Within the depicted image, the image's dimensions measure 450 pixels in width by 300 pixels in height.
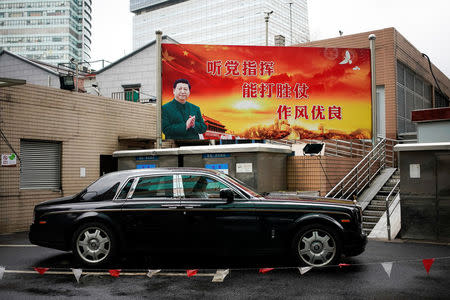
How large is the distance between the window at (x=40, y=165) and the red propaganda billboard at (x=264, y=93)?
3.25 metres

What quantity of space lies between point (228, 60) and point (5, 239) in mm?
7615

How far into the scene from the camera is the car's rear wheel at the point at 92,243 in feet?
23.2

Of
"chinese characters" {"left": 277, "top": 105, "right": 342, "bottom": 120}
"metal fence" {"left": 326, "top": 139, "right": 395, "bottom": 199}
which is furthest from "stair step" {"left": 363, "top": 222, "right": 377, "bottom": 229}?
"chinese characters" {"left": 277, "top": 105, "right": 342, "bottom": 120}

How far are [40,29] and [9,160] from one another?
146 meters

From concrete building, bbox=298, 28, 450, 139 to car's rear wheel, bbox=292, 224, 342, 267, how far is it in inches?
505

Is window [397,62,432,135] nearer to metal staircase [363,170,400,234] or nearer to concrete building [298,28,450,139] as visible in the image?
concrete building [298,28,450,139]

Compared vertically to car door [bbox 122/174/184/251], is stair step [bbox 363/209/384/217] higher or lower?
lower

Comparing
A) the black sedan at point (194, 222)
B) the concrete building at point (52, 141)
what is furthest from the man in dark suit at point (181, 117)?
the black sedan at point (194, 222)

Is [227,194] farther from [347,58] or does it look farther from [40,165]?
[347,58]

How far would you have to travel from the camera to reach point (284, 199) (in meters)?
7.18

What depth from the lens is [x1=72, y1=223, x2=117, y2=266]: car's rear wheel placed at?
7.08 meters

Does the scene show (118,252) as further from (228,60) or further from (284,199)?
(228,60)

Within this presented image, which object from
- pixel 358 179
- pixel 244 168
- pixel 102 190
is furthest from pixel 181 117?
pixel 102 190

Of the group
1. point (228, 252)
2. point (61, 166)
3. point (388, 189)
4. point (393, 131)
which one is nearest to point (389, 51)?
point (393, 131)
